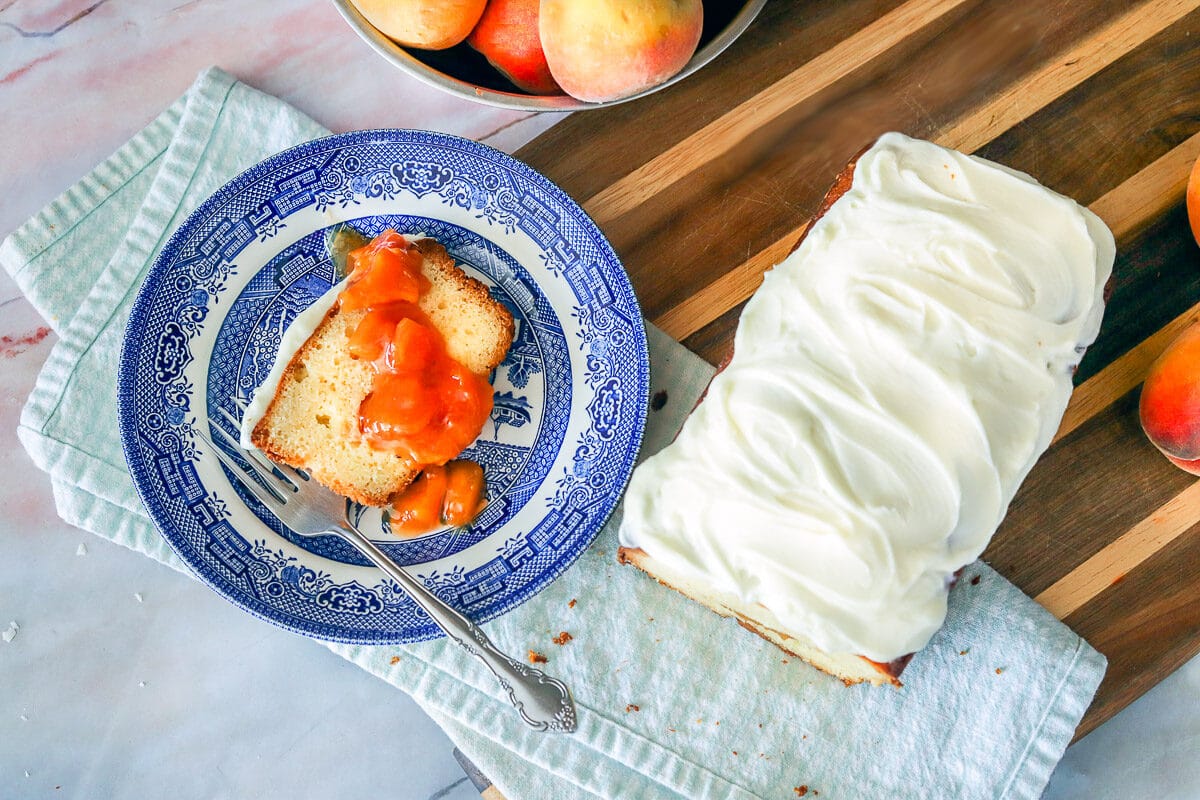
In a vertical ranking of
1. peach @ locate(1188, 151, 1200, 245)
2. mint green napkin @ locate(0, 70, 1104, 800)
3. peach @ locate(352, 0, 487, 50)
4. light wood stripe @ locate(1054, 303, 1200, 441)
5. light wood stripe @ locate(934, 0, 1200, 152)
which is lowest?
mint green napkin @ locate(0, 70, 1104, 800)

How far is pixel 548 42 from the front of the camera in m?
1.84

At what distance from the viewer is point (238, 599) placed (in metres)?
2.02

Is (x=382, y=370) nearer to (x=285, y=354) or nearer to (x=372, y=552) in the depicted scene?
(x=285, y=354)

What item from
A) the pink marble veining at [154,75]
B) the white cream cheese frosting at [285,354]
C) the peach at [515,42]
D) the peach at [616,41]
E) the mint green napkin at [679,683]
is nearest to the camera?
the peach at [616,41]

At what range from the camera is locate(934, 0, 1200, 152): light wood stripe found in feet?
7.54

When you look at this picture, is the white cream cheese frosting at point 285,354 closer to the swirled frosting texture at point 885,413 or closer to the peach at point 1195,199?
the swirled frosting texture at point 885,413

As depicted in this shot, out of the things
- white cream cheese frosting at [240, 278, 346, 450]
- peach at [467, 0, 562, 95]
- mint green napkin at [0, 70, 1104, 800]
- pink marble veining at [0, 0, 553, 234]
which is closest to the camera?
peach at [467, 0, 562, 95]

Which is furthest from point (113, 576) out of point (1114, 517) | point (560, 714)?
point (1114, 517)

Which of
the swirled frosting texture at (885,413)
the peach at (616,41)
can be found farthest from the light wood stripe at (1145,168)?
the peach at (616,41)

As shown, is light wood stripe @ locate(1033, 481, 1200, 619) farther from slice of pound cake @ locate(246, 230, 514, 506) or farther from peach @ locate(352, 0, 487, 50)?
peach @ locate(352, 0, 487, 50)

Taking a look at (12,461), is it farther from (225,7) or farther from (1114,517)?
(1114,517)

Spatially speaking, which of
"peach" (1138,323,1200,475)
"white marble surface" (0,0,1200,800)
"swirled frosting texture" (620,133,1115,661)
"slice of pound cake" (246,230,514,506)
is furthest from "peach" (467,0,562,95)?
"peach" (1138,323,1200,475)

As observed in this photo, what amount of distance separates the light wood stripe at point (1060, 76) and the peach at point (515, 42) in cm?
103

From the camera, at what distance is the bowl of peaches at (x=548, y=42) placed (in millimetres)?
1771
